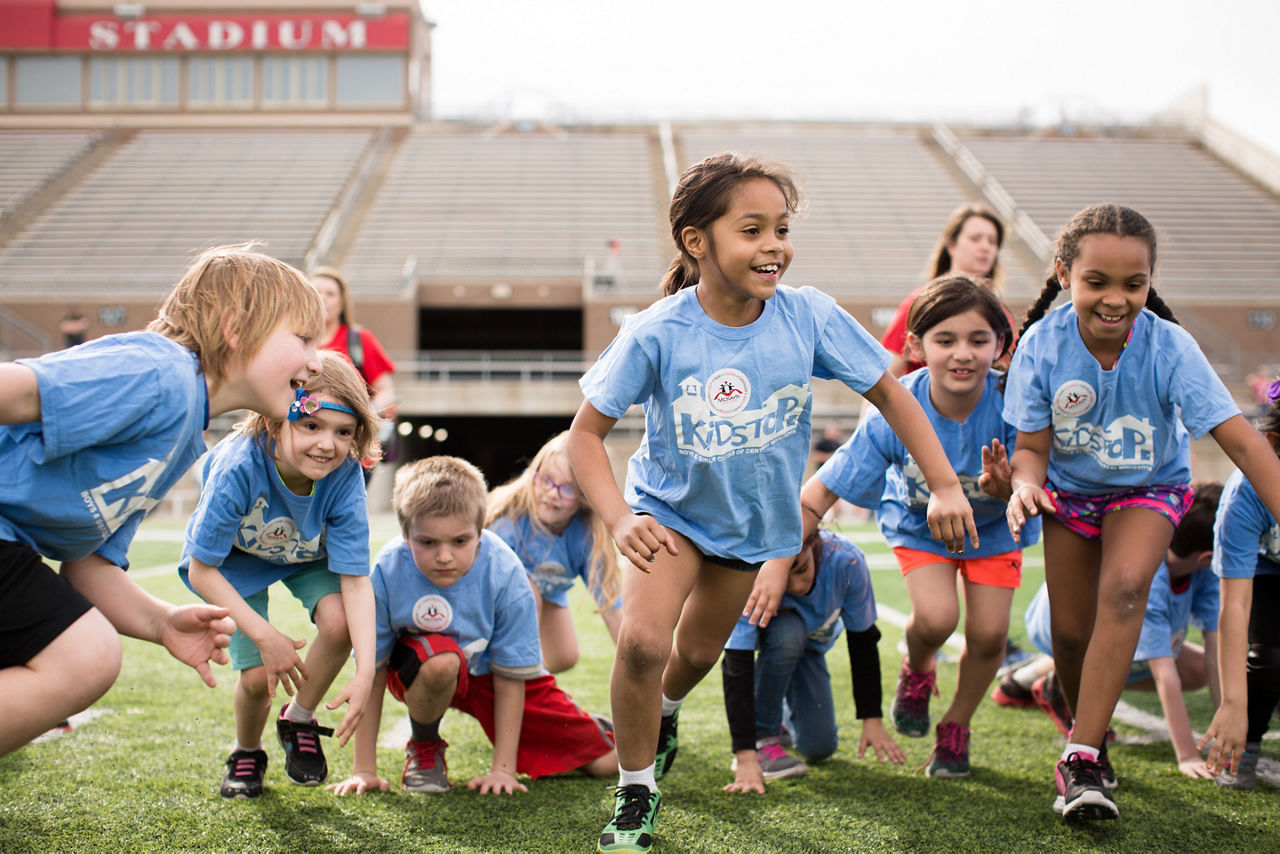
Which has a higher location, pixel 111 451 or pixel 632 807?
pixel 111 451

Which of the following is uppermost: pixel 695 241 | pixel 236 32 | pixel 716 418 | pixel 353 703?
pixel 236 32

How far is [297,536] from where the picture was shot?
309 cm

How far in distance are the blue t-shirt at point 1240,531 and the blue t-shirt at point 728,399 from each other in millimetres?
1253

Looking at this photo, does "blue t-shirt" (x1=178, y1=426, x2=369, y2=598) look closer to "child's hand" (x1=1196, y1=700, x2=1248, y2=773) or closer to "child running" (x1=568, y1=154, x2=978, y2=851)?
"child running" (x1=568, y1=154, x2=978, y2=851)

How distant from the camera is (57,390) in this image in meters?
1.96

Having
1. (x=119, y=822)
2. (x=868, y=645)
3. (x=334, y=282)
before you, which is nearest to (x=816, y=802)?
(x=868, y=645)

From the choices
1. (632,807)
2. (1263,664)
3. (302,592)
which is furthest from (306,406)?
(1263,664)

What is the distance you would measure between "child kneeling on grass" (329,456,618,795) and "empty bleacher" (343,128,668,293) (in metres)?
22.2

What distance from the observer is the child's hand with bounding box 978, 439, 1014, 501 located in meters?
3.01

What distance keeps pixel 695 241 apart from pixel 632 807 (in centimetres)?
149

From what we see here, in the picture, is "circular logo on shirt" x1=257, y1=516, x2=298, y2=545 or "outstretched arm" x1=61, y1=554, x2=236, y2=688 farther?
"circular logo on shirt" x1=257, y1=516, x2=298, y2=545

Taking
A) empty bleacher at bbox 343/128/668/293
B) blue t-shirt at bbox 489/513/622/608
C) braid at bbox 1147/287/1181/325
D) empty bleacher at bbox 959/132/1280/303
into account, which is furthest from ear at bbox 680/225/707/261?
empty bleacher at bbox 959/132/1280/303

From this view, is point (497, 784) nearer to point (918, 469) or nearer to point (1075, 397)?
point (918, 469)

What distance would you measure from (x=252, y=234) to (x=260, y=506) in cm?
2707
